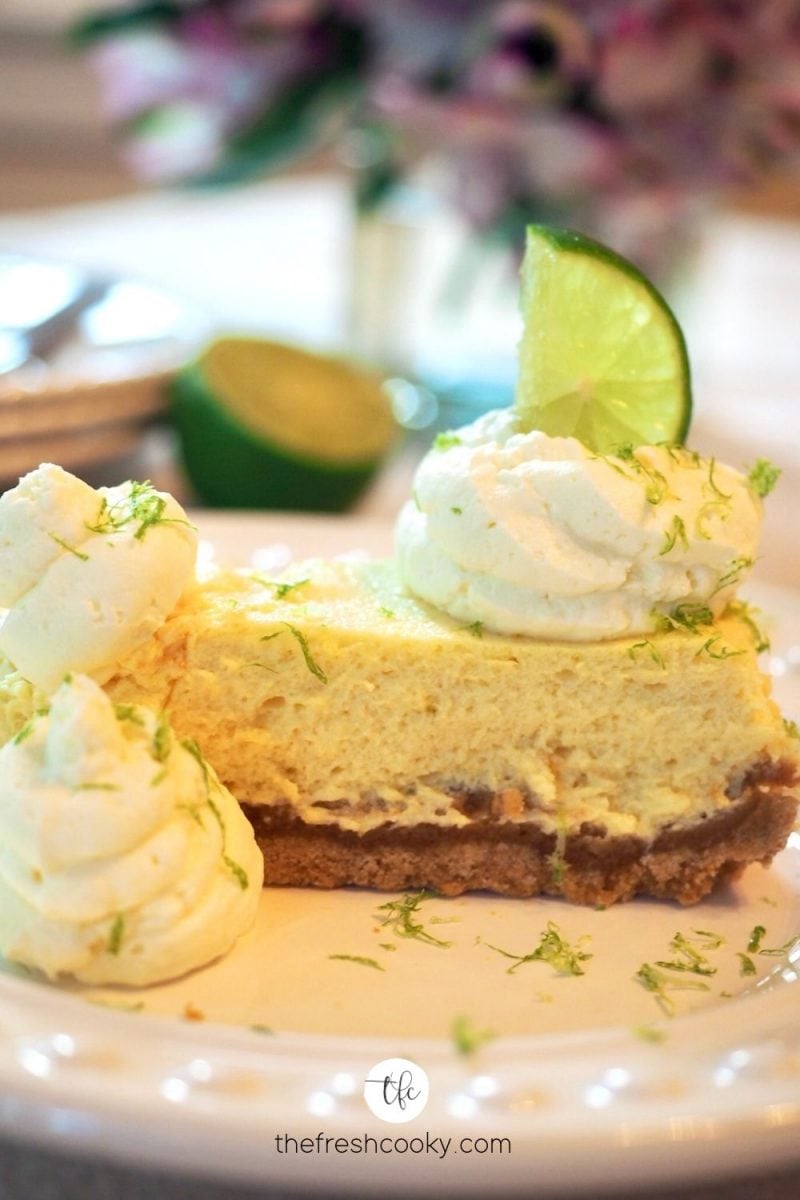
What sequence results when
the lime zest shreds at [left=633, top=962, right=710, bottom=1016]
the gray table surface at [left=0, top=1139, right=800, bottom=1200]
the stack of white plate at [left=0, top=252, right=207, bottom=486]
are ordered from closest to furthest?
1. the gray table surface at [left=0, top=1139, right=800, bottom=1200]
2. the lime zest shreds at [left=633, top=962, right=710, bottom=1016]
3. the stack of white plate at [left=0, top=252, right=207, bottom=486]

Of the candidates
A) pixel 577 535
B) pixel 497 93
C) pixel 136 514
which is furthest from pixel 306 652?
pixel 497 93

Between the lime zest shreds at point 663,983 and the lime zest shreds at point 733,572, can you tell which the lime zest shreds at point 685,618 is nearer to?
the lime zest shreds at point 733,572

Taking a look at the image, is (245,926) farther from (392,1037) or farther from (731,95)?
(731,95)

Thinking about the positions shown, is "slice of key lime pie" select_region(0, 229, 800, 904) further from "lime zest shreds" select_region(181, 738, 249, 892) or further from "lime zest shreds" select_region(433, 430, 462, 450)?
"lime zest shreds" select_region(181, 738, 249, 892)

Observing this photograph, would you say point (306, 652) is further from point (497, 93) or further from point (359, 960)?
point (497, 93)

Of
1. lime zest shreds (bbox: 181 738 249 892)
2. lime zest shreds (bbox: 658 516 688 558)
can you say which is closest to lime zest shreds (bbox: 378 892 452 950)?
lime zest shreds (bbox: 181 738 249 892)
